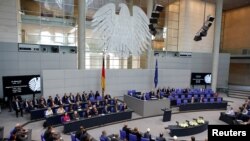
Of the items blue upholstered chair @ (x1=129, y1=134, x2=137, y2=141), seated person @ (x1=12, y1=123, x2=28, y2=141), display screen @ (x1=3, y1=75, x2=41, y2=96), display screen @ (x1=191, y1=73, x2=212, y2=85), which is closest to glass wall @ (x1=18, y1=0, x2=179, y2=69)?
display screen @ (x1=3, y1=75, x2=41, y2=96)

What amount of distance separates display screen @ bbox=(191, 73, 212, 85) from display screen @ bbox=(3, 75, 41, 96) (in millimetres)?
15078

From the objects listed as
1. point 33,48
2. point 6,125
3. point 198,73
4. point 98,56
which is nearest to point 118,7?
point 98,56

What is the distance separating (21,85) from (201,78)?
17082mm

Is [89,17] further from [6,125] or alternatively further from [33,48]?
[6,125]

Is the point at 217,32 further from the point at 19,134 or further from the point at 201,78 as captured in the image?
the point at 19,134

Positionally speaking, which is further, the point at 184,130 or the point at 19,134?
the point at 184,130

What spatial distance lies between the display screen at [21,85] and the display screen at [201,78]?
15.1 metres

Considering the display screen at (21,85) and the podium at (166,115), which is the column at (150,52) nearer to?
the podium at (166,115)

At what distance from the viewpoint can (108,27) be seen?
677 inches

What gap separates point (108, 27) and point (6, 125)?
34.4 ft

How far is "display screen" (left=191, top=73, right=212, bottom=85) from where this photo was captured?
2128 cm

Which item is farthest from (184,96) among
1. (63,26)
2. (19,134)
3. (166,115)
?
(19,134)

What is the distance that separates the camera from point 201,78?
21422 mm

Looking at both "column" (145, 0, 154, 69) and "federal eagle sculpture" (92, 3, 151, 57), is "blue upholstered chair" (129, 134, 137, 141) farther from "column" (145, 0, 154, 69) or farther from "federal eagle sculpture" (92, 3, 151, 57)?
"column" (145, 0, 154, 69)
